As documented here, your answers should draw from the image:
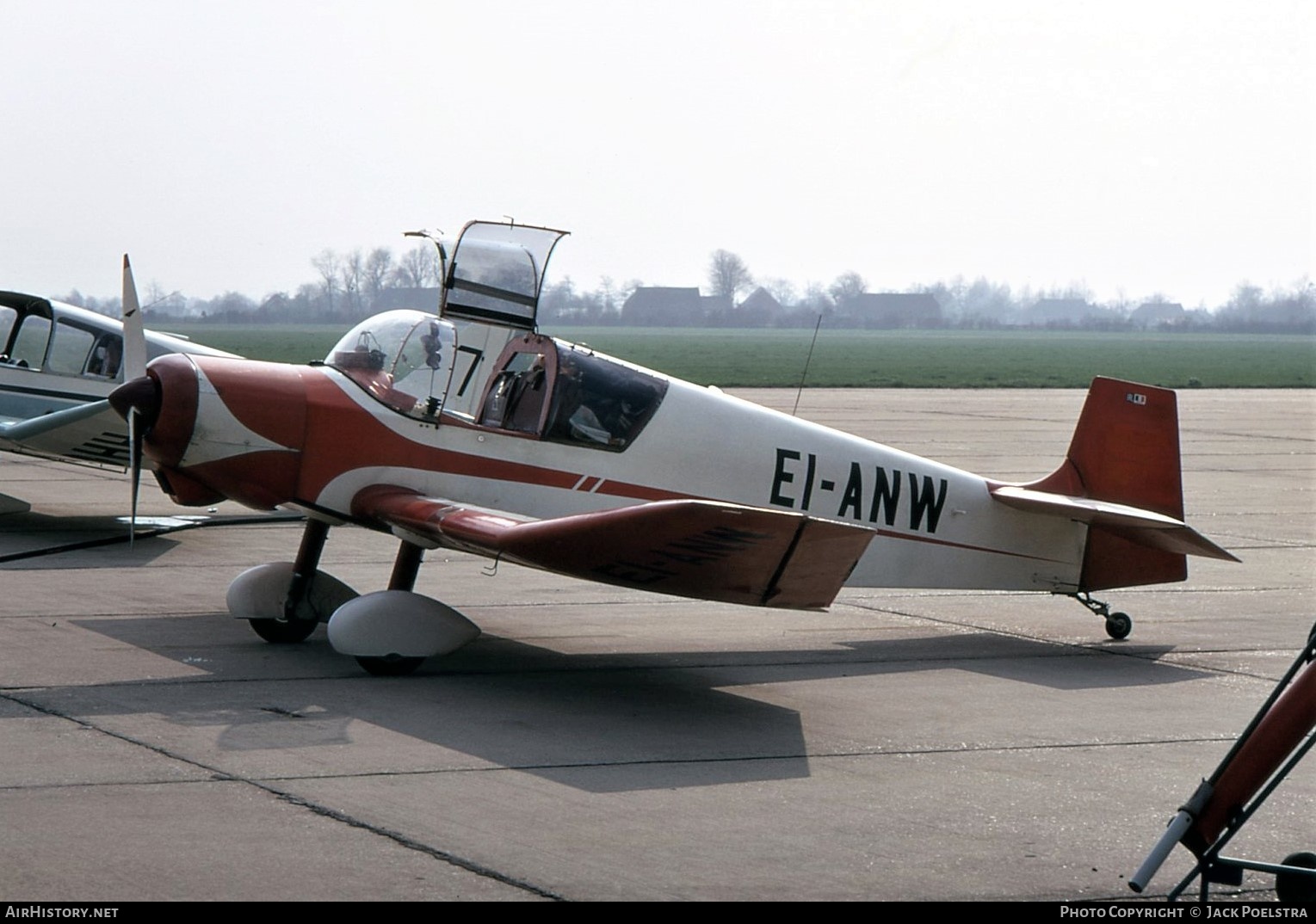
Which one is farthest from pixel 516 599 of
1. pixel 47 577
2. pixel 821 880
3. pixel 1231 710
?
pixel 821 880

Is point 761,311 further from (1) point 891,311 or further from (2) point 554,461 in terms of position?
(2) point 554,461

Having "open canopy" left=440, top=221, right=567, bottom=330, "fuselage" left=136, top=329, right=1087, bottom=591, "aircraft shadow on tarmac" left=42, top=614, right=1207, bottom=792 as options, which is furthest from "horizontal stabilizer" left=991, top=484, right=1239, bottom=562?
"open canopy" left=440, top=221, right=567, bottom=330

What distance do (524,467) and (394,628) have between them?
1345 millimetres

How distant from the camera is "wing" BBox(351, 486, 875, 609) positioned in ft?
25.1

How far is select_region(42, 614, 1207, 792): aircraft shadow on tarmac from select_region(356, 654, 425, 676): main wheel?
0.25 ft

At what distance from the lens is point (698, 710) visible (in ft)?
27.1

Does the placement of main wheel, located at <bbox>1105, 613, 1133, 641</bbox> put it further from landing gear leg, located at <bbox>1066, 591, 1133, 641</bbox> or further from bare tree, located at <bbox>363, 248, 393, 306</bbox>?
bare tree, located at <bbox>363, 248, 393, 306</bbox>

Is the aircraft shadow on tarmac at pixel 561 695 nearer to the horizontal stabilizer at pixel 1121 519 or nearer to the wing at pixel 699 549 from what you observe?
the wing at pixel 699 549

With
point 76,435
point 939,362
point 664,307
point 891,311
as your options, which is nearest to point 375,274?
point 76,435

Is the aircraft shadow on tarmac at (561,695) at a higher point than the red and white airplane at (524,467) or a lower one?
lower

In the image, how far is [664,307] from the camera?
151125mm

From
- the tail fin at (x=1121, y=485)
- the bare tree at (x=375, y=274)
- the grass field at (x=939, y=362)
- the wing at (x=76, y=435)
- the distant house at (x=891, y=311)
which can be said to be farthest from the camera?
the distant house at (x=891, y=311)

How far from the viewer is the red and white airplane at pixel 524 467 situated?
9117 millimetres

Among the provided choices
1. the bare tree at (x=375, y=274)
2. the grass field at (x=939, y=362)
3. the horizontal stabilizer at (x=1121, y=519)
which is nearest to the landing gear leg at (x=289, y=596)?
the horizontal stabilizer at (x=1121, y=519)
